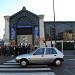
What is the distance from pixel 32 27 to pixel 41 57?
1402 inches

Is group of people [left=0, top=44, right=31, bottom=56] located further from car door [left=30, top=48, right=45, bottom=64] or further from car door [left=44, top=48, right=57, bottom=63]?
car door [left=30, top=48, right=45, bottom=64]

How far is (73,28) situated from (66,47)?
9.15 meters

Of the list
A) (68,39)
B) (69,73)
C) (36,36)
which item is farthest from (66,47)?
(69,73)

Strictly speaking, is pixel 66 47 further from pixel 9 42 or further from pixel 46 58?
pixel 46 58

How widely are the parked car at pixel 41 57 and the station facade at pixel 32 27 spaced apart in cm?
3401

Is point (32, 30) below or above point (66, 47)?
above

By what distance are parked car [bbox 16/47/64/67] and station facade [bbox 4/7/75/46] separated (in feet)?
112

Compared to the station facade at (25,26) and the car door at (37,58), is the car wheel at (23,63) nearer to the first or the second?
the car door at (37,58)

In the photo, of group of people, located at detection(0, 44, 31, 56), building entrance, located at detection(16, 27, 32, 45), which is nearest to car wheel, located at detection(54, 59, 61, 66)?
group of people, located at detection(0, 44, 31, 56)

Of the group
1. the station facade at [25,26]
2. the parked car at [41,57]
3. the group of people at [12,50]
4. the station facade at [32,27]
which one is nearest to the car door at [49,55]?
the parked car at [41,57]

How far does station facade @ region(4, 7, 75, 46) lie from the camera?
180ft

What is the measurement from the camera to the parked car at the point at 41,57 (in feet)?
64.7

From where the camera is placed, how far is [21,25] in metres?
55.5

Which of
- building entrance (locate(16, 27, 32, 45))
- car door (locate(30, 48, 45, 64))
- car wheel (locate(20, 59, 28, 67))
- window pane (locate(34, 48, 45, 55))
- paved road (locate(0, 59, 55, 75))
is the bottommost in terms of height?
paved road (locate(0, 59, 55, 75))
